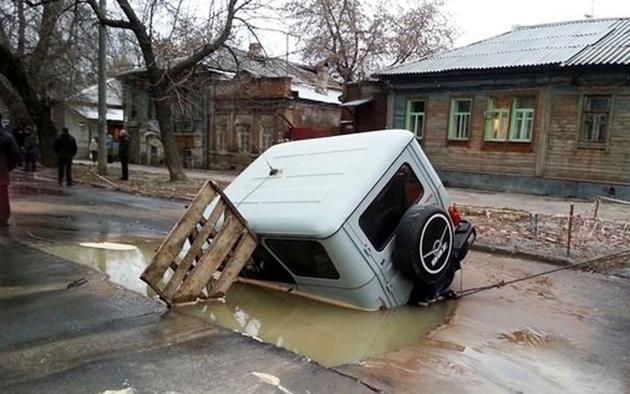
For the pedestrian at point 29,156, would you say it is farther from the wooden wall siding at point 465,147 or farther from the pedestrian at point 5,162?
the wooden wall siding at point 465,147

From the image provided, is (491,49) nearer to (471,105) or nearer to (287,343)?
(471,105)

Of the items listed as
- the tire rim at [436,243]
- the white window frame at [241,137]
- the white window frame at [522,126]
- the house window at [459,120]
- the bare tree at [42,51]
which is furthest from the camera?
the white window frame at [241,137]

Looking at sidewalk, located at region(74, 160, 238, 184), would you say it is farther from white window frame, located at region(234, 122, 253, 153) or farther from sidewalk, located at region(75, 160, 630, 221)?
sidewalk, located at region(75, 160, 630, 221)

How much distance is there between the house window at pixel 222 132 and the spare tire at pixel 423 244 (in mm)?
24993

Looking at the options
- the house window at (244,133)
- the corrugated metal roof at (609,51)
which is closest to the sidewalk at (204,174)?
the house window at (244,133)

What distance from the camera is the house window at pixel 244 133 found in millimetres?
28531

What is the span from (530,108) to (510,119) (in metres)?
0.81

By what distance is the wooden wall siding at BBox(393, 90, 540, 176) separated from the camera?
20.4 meters

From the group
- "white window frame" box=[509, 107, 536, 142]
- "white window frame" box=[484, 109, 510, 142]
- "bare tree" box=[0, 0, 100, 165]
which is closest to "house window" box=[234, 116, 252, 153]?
"bare tree" box=[0, 0, 100, 165]

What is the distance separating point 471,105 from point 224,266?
59.3ft

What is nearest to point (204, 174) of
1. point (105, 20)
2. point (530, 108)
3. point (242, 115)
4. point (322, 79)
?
point (242, 115)

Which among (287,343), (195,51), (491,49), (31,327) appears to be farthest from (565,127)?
(31,327)

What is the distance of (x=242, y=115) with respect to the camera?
28828mm

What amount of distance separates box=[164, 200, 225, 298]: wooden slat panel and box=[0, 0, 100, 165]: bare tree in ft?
56.1
